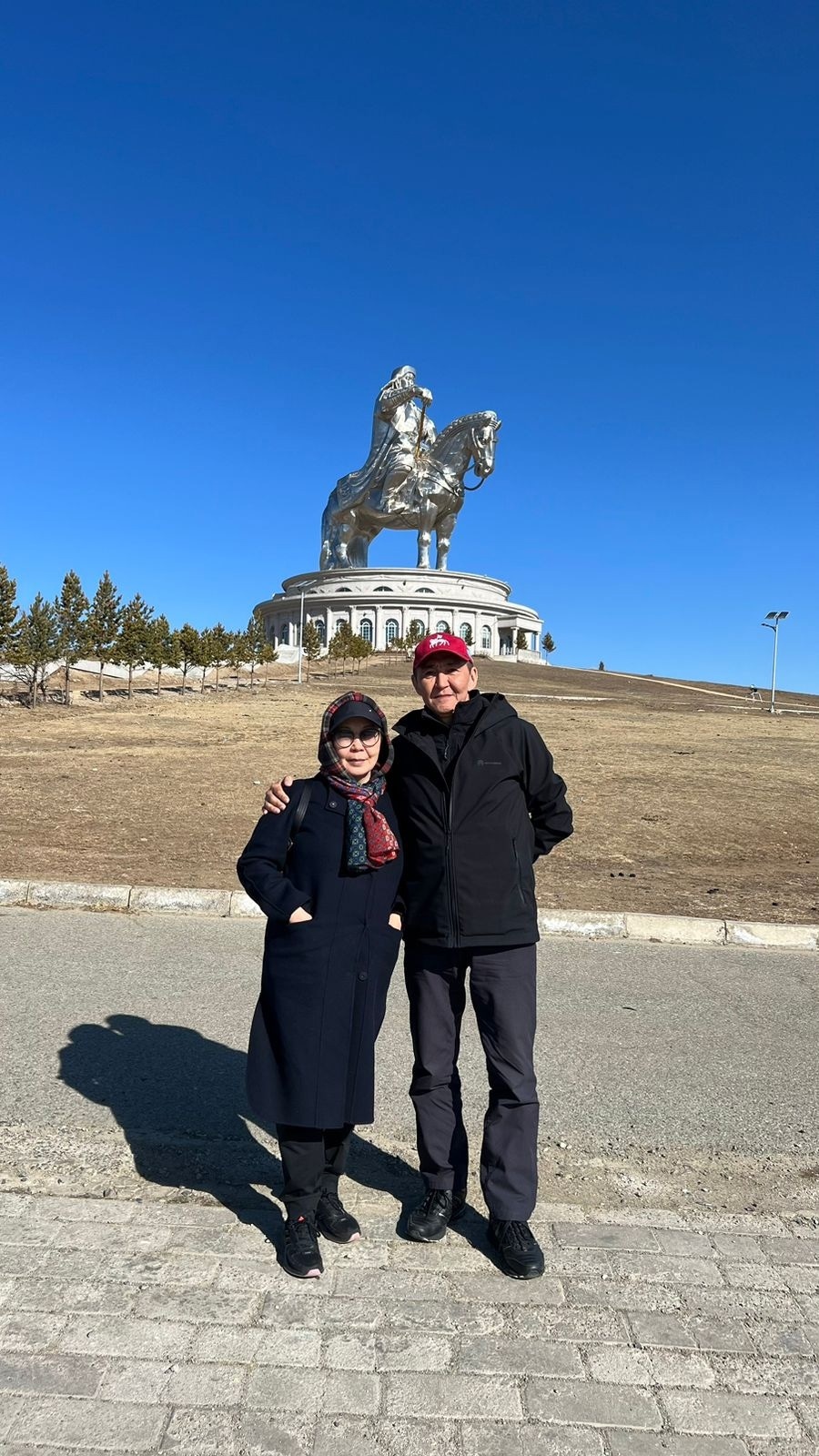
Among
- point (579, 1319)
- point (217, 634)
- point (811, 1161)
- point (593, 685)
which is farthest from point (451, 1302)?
point (593, 685)

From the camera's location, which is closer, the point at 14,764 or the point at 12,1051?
the point at 12,1051

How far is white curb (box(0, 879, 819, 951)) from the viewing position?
24.9 ft

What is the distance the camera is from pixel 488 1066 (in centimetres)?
358

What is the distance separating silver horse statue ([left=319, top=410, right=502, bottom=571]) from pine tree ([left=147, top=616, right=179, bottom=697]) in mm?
38928

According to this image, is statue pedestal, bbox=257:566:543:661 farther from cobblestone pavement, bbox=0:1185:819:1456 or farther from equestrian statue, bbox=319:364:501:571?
cobblestone pavement, bbox=0:1185:819:1456

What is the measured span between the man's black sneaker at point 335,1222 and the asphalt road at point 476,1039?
0.78 meters

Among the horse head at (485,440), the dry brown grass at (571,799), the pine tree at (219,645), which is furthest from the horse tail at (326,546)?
→ the dry brown grass at (571,799)

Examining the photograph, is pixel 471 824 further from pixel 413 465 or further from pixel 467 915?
pixel 413 465

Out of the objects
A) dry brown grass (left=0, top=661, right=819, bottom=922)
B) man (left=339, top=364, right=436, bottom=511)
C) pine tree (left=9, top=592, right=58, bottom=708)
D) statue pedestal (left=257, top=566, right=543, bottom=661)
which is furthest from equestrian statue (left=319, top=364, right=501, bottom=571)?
dry brown grass (left=0, top=661, right=819, bottom=922)

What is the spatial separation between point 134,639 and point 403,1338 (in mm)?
38513

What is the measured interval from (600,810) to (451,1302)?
36.8ft

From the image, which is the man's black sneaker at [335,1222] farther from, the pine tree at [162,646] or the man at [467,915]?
the pine tree at [162,646]

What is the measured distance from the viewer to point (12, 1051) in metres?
4.89

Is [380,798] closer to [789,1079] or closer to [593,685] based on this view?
[789,1079]
